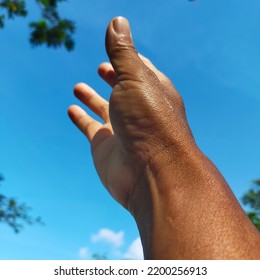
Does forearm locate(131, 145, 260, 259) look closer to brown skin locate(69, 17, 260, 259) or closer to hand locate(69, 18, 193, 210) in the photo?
brown skin locate(69, 17, 260, 259)

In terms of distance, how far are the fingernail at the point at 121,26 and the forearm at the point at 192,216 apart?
71cm

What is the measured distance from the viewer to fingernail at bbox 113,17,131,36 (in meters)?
2.00

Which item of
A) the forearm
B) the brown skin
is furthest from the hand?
the forearm

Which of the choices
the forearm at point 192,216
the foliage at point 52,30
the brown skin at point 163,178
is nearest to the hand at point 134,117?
the brown skin at point 163,178

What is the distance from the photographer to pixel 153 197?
5.17 feet

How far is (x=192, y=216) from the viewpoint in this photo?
138 cm

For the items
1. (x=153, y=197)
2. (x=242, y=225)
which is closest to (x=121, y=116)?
(x=153, y=197)

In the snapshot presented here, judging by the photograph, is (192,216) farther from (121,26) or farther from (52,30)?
(52,30)

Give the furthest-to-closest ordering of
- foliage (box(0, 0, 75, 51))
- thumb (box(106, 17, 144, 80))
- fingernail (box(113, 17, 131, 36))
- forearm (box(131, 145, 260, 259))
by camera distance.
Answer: foliage (box(0, 0, 75, 51)) < fingernail (box(113, 17, 131, 36)) < thumb (box(106, 17, 144, 80)) < forearm (box(131, 145, 260, 259))

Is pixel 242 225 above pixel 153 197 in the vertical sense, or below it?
below

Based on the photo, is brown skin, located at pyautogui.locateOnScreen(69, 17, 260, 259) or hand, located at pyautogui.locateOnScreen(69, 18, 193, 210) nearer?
brown skin, located at pyautogui.locateOnScreen(69, 17, 260, 259)

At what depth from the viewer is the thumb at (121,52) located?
1.90 metres
